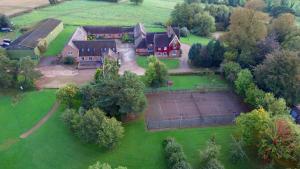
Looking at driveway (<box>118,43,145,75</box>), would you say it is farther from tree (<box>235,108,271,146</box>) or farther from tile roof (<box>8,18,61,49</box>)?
tree (<box>235,108,271,146</box>)

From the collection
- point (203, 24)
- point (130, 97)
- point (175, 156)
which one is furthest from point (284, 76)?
point (203, 24)

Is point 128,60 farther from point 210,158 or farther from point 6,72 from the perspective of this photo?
point 210,158

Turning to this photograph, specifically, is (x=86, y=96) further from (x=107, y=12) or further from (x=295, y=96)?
(x=107, y=12)

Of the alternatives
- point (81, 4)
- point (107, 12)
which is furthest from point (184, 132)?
point (81, 4)

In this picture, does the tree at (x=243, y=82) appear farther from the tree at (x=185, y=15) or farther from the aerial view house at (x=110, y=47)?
the tree at (x=185, y=15)

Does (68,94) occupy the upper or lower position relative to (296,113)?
upper
